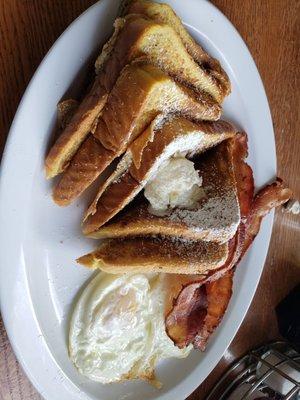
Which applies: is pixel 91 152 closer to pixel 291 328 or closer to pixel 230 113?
pixel 230 113

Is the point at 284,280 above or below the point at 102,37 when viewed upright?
below

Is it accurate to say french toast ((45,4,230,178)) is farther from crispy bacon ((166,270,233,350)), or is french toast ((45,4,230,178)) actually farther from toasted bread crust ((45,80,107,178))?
crispy bacon ((166,270,233,350))

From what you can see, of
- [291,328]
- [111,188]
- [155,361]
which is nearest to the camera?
[111,188]

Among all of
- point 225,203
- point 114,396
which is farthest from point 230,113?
point 114,396

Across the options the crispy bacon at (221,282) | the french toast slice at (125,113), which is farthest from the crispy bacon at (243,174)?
the french toast slice at (125,113)

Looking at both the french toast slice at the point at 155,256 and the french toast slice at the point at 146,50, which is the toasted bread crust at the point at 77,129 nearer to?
the french toast slice at the point at 146,50

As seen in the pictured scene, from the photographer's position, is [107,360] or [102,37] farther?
[107,360]
